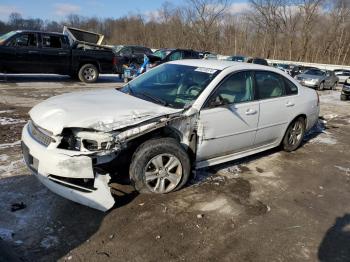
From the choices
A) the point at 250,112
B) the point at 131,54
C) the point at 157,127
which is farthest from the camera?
the point at 131,54

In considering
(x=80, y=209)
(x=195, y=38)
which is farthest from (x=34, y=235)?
(x=195, y=38)

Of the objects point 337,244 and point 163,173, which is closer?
point 337,244

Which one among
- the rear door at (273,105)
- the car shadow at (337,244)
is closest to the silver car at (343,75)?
the rear door at (273,105)

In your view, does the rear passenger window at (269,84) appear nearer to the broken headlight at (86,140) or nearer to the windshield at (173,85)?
the windshield at (173,85)

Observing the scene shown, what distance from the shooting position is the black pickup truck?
12.5 m

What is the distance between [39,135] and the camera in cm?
390

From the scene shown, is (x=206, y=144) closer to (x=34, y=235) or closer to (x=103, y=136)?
(x=103, y=136)

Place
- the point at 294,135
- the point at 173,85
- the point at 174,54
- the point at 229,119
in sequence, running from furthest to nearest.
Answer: the point at 174,54 → the point at 294,135 → the point at 173,85 → the point at 229,119

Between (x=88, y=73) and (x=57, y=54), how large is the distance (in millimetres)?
1555

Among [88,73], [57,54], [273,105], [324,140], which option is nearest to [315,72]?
[88,73]

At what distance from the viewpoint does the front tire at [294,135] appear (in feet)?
20.2

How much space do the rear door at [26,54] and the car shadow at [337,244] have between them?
11.8 metres

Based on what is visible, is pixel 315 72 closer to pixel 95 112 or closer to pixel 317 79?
pixel 317 79

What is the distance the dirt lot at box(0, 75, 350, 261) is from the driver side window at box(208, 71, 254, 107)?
107 centimetres
